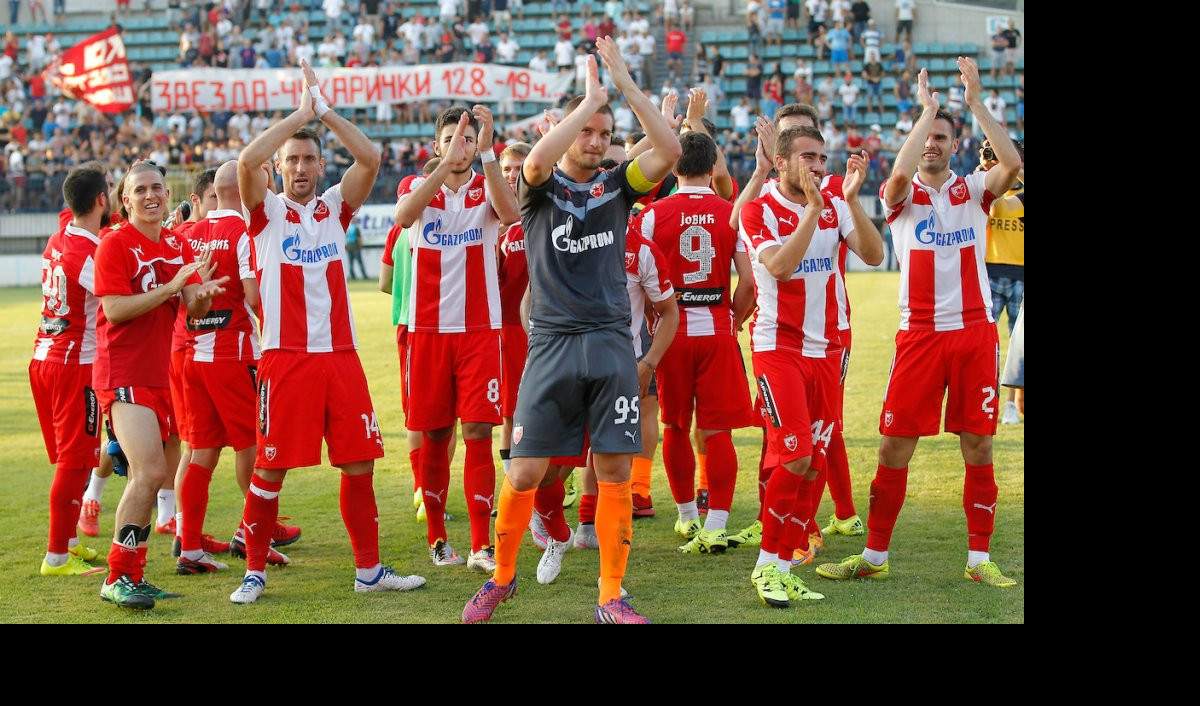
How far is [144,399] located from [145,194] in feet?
3.58

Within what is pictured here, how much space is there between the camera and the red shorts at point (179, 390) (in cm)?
735

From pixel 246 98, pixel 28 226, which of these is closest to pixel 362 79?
pixel 246 98

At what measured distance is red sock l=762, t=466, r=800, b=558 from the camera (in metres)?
6.38

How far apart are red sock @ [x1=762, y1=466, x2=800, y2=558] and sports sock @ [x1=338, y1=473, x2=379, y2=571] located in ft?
6.67

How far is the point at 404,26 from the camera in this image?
37000 mm

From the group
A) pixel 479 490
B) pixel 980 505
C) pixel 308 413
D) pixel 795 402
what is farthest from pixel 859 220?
pixel 308 413

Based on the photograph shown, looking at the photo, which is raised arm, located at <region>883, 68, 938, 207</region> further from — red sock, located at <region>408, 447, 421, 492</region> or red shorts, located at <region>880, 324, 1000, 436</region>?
red sock, located at <region>408, 447, 421, 492</region>

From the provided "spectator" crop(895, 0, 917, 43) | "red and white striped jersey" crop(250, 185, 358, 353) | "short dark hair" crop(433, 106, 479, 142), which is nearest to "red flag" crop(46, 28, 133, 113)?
"spectator" crop(895, 0, 917, 43)

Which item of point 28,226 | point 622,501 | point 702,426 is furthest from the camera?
point 28,226

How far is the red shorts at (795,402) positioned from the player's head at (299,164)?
2.50 metres

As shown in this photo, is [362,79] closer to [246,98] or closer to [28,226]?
[246,98]

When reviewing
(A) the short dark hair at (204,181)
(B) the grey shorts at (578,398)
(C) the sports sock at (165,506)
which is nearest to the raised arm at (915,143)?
(B) the grey shorts at (578,398)

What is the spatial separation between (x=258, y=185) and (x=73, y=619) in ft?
7.56

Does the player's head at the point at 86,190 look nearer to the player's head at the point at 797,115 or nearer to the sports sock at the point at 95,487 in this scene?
the sports sock at the point at 95,487
